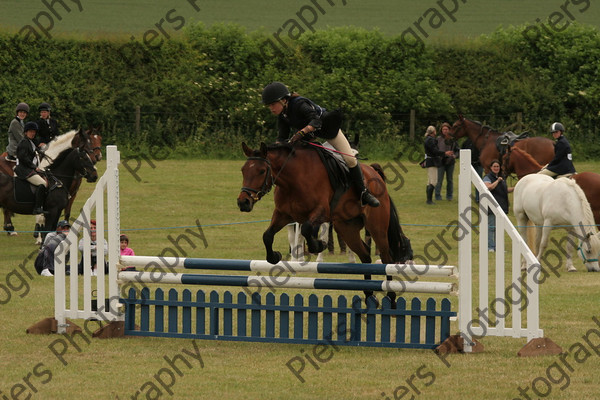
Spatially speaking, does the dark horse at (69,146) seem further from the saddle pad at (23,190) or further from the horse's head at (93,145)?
the saddle pad at (23,190)

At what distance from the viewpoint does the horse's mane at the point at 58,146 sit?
15906 millimetres

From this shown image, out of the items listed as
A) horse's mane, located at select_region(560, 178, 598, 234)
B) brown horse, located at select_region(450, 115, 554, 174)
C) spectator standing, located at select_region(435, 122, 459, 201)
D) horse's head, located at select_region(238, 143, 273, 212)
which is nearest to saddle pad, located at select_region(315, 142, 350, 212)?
horse's head, located at select_region(238, 143, 273, 212)

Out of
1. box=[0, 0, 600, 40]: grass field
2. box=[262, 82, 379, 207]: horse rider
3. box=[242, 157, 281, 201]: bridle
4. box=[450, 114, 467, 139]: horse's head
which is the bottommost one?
box=[450, 114, 467, 139]: horse's head

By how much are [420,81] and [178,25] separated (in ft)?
28.6

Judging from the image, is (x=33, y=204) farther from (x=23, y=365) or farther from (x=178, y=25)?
(x=178, y=25)

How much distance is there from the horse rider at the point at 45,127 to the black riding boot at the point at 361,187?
9.41m

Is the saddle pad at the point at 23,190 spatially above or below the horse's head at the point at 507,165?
below

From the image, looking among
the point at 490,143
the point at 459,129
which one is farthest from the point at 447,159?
the point at 490,143

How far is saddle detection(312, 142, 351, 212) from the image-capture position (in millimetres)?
8383

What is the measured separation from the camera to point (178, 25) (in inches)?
1260

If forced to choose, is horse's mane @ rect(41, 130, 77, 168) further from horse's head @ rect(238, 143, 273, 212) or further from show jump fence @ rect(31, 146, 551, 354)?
horse's head @ rect(238, 143, 273, 212)

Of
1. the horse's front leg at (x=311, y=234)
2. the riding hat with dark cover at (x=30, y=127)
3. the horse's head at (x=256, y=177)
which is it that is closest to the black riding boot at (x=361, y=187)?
the horse's front leg at (x=311, y=234)

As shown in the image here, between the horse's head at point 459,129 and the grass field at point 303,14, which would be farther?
the grass field at point 303,14

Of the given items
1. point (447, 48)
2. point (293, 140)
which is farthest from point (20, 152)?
point (447, 48)
